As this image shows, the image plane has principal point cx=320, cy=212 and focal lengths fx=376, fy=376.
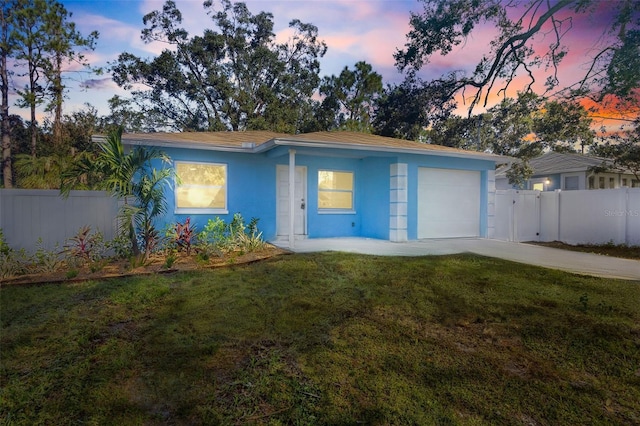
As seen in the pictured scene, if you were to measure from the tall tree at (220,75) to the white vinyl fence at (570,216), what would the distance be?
12777 mm

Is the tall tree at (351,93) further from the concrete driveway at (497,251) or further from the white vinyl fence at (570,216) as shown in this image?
Answer: the concrete driveway at (497,251)

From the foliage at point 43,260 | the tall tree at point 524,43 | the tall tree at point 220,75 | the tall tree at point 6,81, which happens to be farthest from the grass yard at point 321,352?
the tall tree at point 220,75

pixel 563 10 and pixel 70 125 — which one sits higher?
pixel 563 10

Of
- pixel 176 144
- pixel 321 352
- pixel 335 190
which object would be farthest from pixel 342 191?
pixel 321 352

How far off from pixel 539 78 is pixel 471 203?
4.75 metres

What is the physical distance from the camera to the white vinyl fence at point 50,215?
6.98 metres

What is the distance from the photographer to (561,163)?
1848cm

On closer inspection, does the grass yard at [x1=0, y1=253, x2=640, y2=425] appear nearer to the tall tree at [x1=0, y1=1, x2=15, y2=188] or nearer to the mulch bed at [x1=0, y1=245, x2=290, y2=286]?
the mulch bed at [x1=0, y1=245, x2=290, y2=286]

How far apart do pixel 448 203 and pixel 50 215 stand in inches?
384

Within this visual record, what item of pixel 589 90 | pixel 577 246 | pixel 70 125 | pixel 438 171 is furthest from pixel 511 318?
pixel 70 125

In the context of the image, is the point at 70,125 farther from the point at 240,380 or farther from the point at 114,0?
the point at 240,380

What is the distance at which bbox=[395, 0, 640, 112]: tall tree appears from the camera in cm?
961

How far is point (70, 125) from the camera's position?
53.8 feet

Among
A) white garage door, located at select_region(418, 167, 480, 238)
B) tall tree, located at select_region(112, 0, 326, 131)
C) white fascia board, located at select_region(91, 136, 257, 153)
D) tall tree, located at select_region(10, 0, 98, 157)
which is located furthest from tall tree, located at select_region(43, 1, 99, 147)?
white garage door, located at select_region(418, 167, 480, 238)
